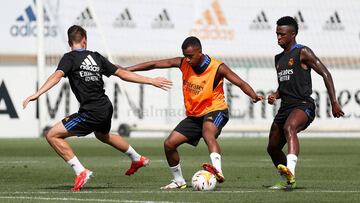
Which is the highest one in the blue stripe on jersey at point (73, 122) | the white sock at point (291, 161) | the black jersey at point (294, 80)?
the black jersey at point (294, 80)

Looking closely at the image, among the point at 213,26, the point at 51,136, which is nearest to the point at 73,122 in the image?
the point at 51,136

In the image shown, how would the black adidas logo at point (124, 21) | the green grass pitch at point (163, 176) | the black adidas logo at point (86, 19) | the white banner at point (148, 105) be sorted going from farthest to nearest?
the black adidas logo at point (124, 21) → the black adidas logo at point (86, 19) → the white banner at point (148, 105) → the green grass pitch at point (163, 176)

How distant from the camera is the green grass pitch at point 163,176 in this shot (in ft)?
44.7

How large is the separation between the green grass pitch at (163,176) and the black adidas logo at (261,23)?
1353 cm

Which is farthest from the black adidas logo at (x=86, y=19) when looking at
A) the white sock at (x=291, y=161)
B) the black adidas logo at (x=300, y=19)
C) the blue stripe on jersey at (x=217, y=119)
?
the white sock at (x=291, y=161)

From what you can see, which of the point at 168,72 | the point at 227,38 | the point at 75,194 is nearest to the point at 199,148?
the point at 168,72

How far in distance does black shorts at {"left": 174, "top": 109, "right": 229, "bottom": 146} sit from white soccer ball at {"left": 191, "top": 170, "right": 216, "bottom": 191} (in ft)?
3.70

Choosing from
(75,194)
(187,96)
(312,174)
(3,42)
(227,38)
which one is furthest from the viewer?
(227,38)

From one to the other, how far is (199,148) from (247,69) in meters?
12.5

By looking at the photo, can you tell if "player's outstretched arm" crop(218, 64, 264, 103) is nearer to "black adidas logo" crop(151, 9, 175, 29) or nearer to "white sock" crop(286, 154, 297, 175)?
"white sock" crop(286, 154, 297, 175)

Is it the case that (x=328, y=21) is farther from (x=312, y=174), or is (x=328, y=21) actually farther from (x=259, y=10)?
(x=312, y=174)

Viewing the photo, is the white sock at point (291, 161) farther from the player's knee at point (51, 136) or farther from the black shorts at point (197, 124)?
the player's knee at point (51, 136)

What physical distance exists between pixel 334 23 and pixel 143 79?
98.6 ft

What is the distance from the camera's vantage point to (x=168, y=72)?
135 ft
